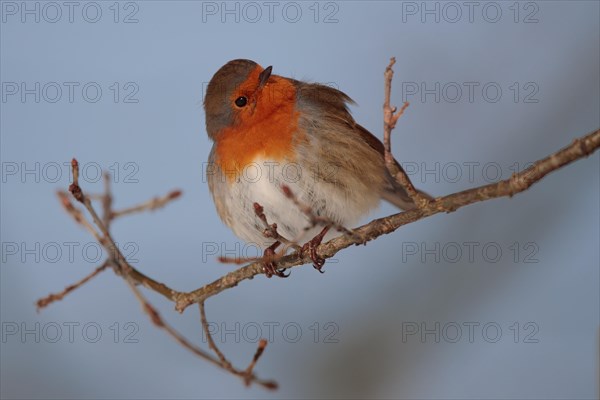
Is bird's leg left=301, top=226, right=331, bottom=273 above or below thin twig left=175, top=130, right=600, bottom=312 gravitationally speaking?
above

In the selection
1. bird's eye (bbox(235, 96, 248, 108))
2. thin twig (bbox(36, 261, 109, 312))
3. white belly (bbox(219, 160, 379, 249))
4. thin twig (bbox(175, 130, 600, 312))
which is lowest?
thin twig (bbox(36, 261, 109, 312))

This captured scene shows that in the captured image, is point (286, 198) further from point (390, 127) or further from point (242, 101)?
point (390, 127)

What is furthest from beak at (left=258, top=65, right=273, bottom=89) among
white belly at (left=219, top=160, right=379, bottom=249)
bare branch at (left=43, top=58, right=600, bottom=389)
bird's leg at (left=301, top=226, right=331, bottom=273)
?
bare branch at (left=43, top=58, right=600, bottom=389)

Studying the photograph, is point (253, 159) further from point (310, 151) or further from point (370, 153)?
point (370, 153)

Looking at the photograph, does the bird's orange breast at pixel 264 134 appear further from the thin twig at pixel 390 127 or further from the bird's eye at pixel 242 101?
the thin twig at pixel 390 127

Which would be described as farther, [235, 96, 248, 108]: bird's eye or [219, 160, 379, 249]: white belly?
[235, 96, 248, 108]: bird's eye

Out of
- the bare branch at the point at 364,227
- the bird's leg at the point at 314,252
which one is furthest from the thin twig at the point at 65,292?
the bird's leg at the point at 314,252

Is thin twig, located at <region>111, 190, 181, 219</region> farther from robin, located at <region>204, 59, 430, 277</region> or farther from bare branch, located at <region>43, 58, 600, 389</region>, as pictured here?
robin, located at <region>204, 59, 430, 277</region>

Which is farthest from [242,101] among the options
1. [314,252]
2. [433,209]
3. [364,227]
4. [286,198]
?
[433,209]
